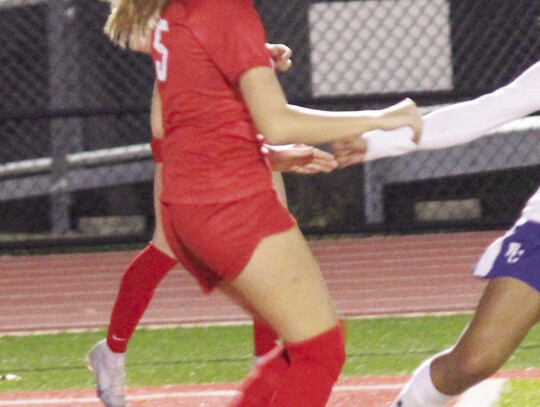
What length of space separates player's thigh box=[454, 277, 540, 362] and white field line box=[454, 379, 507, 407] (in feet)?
3.53

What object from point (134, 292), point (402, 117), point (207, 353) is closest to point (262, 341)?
point (134, 292)

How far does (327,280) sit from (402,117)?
4753mm

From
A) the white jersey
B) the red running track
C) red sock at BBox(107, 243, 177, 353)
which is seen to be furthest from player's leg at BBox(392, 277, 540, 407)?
the red running track

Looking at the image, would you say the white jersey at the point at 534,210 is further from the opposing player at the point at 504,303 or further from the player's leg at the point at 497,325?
the player's leg at the point at 497,325

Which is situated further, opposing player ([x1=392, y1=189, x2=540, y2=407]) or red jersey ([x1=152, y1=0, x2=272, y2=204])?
opposing player ([x1=392, y1=189, x2=540, y2=407])

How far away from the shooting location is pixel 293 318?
2.93 meters

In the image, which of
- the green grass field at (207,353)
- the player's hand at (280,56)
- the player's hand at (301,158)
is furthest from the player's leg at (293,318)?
the green grass field at (207,353)

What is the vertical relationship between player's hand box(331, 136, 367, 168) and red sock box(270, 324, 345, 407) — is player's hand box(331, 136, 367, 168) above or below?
above

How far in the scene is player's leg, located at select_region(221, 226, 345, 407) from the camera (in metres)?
2.91

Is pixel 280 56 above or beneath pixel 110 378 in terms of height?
above

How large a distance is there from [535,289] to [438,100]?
565cm

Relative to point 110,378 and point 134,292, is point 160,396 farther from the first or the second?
point 134,292

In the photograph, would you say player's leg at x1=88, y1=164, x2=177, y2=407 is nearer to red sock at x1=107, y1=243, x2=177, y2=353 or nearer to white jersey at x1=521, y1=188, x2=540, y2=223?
red sock at x1=107, y1=243, x2=177, y2=353

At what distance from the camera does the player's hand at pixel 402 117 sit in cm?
292
